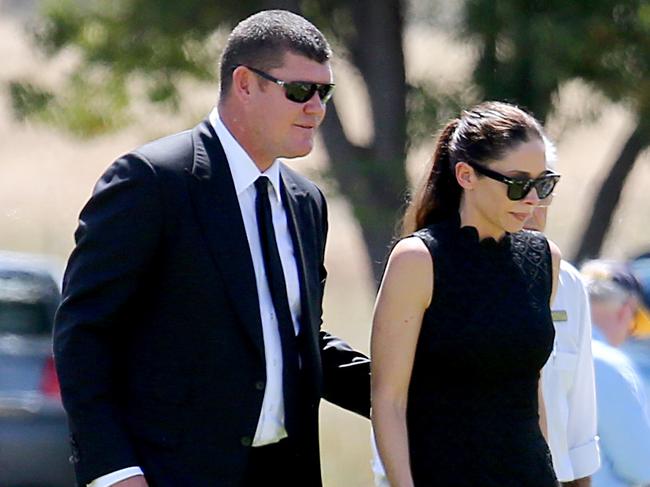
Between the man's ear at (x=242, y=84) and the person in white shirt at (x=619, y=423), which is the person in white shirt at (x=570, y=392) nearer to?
the person in white shirt at (x=619, y=423)

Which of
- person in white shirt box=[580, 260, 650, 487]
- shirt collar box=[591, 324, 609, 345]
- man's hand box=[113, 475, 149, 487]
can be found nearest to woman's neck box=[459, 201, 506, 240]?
man's hand box=[113, 475, 149, 487]

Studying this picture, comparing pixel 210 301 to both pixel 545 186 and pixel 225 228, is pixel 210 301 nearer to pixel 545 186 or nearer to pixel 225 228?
pixel 225 228

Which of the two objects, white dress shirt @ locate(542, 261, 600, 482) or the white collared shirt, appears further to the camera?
white dress shirt @ locate(542, 261, 600, 482)

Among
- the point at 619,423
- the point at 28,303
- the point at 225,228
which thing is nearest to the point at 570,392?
the point at 619,423

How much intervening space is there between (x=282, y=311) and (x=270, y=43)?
628mm

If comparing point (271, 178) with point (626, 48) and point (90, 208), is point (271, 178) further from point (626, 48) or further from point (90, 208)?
point (626, 48)

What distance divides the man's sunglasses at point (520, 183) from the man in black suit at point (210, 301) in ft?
1.36

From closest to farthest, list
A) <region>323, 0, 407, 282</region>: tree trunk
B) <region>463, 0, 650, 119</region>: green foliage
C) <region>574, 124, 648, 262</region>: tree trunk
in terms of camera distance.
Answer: <region>463, 0, 650, 119</region>: green foliage → <region>323, 0, 407, 282</region>: tree trunk → <region>574, 124, 648, 262</region>: tree trunk

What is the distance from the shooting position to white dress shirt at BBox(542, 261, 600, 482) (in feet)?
13.1

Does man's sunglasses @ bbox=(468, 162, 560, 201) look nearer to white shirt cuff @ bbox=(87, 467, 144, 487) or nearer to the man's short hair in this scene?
the man's short hair

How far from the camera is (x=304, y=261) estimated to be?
3.53m

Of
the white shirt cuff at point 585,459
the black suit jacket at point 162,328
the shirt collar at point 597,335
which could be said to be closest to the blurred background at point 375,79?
the shirt collar at point 597,335

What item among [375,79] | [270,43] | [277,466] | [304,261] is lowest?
[375,79]

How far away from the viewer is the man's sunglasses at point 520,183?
3469 mm
